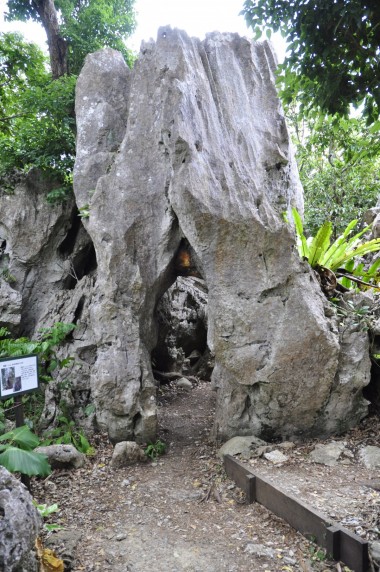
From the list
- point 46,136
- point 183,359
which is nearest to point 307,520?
point 183,359

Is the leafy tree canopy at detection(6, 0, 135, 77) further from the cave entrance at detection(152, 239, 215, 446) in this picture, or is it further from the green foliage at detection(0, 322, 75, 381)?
the green foliage at detection(0, 322, 75, 381)

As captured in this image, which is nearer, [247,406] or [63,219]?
[247,406]

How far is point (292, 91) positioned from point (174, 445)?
5.85 meters

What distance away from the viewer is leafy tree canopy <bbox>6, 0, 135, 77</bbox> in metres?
11.2

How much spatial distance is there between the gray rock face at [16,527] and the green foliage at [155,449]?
343 centimetres

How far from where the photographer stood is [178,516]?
5203mm

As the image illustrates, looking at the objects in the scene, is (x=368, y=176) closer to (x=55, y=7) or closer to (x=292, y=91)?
(x=292, y=91)

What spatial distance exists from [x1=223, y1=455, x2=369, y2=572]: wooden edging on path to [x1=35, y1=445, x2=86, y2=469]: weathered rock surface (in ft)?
8.06

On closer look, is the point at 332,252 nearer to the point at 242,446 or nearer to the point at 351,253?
the point at 351,253

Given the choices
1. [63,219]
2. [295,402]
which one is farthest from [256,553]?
[63,219]

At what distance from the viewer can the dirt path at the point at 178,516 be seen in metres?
4.24

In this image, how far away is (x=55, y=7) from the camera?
40.2ft

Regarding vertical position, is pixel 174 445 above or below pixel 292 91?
below

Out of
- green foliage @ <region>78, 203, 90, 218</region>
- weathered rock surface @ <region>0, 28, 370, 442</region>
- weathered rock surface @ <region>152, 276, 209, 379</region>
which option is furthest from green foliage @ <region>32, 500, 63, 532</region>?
weathered rock surface @ <region>152, 276, 209, 379</region>
